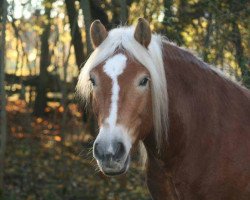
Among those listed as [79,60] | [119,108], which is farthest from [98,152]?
[79,60]

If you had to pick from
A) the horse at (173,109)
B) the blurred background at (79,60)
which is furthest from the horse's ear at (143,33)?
the blurred background at (79,60)

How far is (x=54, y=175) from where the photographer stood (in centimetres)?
788

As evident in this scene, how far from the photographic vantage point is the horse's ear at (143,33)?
364cm

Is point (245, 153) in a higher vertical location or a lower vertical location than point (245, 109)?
lower

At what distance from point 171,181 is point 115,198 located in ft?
11.4

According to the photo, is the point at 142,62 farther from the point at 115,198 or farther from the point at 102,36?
the point at 115,198

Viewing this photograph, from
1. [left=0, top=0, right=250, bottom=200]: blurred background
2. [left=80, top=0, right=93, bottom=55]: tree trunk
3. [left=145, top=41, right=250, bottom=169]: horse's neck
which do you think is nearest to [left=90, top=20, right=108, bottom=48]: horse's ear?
[left=145, top=41, right=250, bottom=169]: horse's neck

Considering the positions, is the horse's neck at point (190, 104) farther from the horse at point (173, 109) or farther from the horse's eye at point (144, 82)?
the horse's eye at point (144, 82)

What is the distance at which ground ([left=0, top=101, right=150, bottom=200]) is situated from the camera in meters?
7.38

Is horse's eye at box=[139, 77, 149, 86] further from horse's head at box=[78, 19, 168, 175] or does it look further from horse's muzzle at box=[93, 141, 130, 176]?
horse's muzzle at box=[93, 141, 130, 176]

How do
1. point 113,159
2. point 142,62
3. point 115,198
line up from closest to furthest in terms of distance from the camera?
point 113,159, point 142,62, point 115,198

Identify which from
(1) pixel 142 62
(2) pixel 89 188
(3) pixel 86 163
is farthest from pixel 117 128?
(3) pixel 86 163

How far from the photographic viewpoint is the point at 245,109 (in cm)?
397

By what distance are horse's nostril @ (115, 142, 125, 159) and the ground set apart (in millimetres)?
3343
